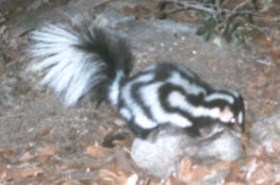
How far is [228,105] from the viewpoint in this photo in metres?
4.82

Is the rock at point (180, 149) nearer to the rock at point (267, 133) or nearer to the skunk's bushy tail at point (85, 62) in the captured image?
the rock at point (267, 133)

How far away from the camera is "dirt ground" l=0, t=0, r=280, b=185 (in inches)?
193

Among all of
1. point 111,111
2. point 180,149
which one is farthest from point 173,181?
point 111,111

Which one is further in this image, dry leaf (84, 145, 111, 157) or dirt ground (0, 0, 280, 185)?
dry leaf (84, 145, 111, 157)

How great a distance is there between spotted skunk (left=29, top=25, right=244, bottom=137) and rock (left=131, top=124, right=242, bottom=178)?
0.07 m

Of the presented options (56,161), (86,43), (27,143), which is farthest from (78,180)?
(86,43)

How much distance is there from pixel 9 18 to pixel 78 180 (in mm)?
3014

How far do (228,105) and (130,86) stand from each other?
74 centimetres

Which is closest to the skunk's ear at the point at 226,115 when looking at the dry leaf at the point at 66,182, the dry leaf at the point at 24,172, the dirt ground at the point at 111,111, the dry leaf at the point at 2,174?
the dirt ground at the point at 111,111

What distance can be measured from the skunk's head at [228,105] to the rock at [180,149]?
7 cm

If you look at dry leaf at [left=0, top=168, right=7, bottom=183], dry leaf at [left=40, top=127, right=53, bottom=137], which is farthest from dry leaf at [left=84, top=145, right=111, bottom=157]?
dry leaf at [left=0, top=168, right=7, bottom=183]

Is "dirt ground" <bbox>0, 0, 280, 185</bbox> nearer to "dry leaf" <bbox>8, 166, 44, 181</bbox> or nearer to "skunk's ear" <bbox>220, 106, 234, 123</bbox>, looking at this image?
"dry leaf" <bbox>8, 166, 44, 181</bbox>

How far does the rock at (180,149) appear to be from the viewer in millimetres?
4824

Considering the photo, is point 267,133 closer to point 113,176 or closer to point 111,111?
point 113,176
